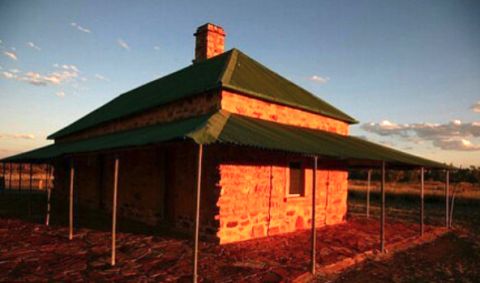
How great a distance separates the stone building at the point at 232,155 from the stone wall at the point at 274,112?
0.03 metres

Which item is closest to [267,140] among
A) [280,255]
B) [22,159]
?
[280,255]

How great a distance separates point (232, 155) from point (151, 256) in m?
3.18

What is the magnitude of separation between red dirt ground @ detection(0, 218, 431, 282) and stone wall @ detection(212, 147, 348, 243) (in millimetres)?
370

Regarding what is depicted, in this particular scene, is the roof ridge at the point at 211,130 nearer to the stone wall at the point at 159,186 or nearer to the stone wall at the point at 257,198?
the stone wall at the point at 159,186

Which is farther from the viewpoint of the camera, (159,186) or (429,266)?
(159,186)

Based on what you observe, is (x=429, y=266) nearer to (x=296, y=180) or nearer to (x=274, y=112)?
(x=296, y=180)

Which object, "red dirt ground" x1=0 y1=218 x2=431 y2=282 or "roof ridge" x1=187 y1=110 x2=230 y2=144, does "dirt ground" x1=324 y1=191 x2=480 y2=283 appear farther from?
"roof ridge" x1=187 y1=110 x2=230 y2=144

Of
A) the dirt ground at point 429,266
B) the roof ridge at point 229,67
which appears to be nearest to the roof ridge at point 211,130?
the roof ridge at point 229,67

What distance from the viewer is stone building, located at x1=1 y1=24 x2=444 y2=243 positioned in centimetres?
877

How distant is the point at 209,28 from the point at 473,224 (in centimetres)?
1510

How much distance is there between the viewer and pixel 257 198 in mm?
9711

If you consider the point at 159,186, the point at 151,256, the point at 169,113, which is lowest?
the point at 151,256

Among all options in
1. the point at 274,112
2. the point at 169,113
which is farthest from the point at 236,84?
the point at 169,113

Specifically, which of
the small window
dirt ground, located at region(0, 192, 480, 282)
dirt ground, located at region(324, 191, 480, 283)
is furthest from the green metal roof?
dirt ground, located at region(324, 191, 480, 283)
